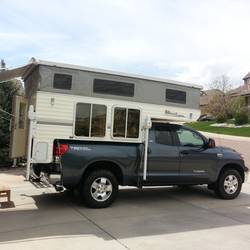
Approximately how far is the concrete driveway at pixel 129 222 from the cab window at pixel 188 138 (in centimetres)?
127

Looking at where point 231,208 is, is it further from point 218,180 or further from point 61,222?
point 61,222

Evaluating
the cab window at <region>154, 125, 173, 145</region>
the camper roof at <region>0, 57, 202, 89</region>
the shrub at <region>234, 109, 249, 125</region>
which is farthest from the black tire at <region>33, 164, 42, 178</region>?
the shrub at <region>234, 109, 249, 125</region>

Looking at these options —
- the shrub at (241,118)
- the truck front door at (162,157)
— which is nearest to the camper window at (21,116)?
the truck front door at (162,157)

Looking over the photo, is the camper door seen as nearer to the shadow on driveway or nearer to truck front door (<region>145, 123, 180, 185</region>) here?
the shadow on driveway

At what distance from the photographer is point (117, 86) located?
29.5ft

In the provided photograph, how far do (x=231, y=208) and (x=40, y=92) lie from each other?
15.0 ft

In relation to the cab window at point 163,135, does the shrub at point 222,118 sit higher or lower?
higher

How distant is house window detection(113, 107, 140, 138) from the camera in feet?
29.6

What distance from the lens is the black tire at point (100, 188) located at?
8664 mm

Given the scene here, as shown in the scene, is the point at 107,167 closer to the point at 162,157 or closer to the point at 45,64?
the point at 162,157

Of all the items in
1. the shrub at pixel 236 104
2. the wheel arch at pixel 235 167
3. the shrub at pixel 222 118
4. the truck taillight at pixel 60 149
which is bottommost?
the wheel arch at pixel 235 167

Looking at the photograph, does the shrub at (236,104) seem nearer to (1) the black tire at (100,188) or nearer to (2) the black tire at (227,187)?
(2) the black tire at (227,187)

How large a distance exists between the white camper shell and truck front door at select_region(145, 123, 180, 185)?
27cm

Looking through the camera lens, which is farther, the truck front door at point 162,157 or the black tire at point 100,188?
the truck front door at point 162,157
